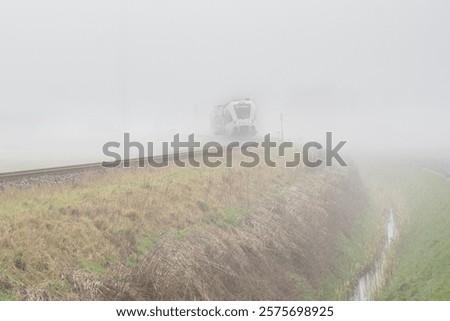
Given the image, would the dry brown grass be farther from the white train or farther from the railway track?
the white train

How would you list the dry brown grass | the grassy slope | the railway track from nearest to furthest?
the dry brown grass → the grassy slope → the railway track

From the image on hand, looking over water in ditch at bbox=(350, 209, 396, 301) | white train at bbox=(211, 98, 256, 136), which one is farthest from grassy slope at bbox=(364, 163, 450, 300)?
white train at bbox=(211, 98, 256, 136)

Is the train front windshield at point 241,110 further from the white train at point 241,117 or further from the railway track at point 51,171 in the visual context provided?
the railway track at point 51,171

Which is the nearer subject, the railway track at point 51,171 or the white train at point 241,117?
the railway track at point 51,171

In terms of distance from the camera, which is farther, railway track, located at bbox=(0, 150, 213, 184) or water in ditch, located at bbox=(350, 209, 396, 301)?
water in ditch, located at bbox=(350, 209, 396, 301)

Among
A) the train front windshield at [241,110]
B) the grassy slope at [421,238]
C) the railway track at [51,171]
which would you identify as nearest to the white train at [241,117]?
the train front windshield at [241,110]

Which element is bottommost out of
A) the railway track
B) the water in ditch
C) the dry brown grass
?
the water in ditch

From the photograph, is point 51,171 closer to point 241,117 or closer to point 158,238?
point 158,238

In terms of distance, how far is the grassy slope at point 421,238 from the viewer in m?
14.8

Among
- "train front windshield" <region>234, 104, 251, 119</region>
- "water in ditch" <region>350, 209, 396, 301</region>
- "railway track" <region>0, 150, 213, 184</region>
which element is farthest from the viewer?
"train front windshield" <region>234, 104, 251, 119</region>

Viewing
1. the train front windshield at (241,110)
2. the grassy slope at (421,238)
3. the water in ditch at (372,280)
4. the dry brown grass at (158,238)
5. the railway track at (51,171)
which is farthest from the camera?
the train front windshield at (241,110)

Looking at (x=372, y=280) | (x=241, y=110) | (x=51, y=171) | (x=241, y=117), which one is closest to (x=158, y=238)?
(x=51, y=171)

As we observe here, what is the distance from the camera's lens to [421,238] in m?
23.3

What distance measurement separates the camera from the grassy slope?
14.8 meters
